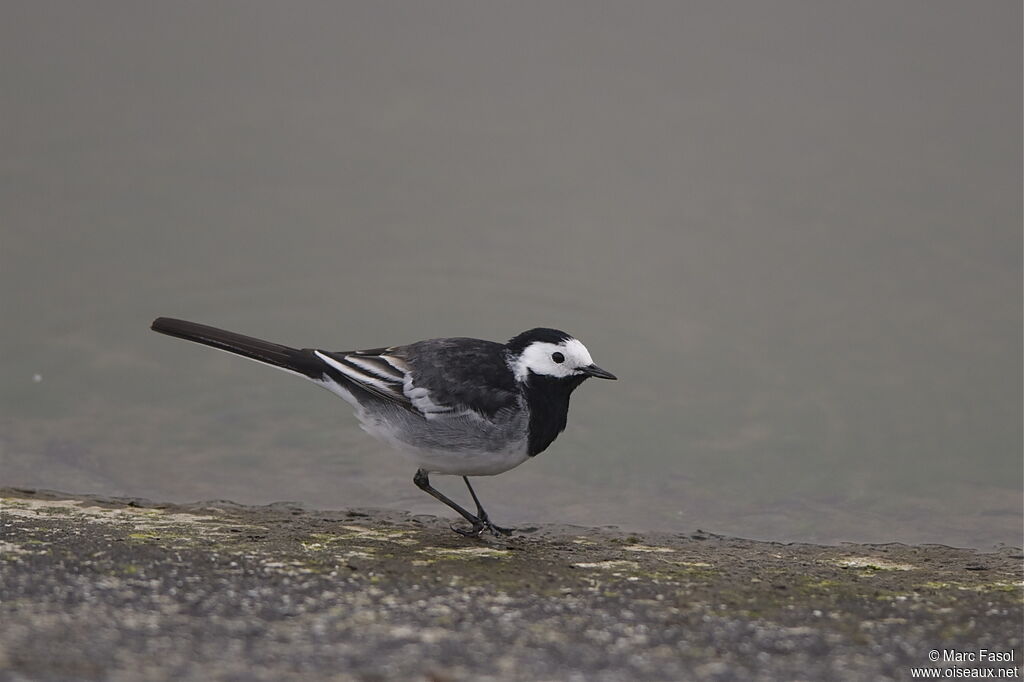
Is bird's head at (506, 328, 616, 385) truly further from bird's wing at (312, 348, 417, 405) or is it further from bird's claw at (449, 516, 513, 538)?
bird's claw at (449, 516, 513, 538)

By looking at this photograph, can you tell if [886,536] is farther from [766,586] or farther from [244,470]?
[244,470]

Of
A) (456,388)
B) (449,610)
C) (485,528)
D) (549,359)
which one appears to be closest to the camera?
(449,610)

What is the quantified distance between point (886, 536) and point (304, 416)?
13.1ft

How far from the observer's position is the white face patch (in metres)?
6.54

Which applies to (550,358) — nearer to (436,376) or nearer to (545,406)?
(545,406)

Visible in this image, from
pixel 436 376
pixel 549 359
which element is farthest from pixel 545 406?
pixel 436 376

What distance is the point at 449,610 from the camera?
4426 millimetres

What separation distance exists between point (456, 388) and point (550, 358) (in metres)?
0.55

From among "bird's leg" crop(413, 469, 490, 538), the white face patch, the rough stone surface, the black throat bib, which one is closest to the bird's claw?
"bird's leg" crop(413, 469, 490, 538)

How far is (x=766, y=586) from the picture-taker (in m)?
5.01

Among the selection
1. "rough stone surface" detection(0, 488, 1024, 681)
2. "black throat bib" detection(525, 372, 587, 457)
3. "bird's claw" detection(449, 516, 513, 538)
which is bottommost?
"rough stone surface" detection(0, 488, 1024, 681)

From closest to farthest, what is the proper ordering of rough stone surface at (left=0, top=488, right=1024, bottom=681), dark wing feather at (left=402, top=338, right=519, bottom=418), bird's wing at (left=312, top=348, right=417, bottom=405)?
rough stone surface at (left=0, top=488, right=1024, bottom=681)
dark wing feather at (left=402, top=338, right=519, bottom=418)
bird's wing at (left=312, top=348, right=417, bottom=405)

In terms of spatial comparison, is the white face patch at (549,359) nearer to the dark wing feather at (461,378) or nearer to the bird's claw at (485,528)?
the dark wing feather at (461,378)

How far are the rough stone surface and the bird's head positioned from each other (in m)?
1.03
